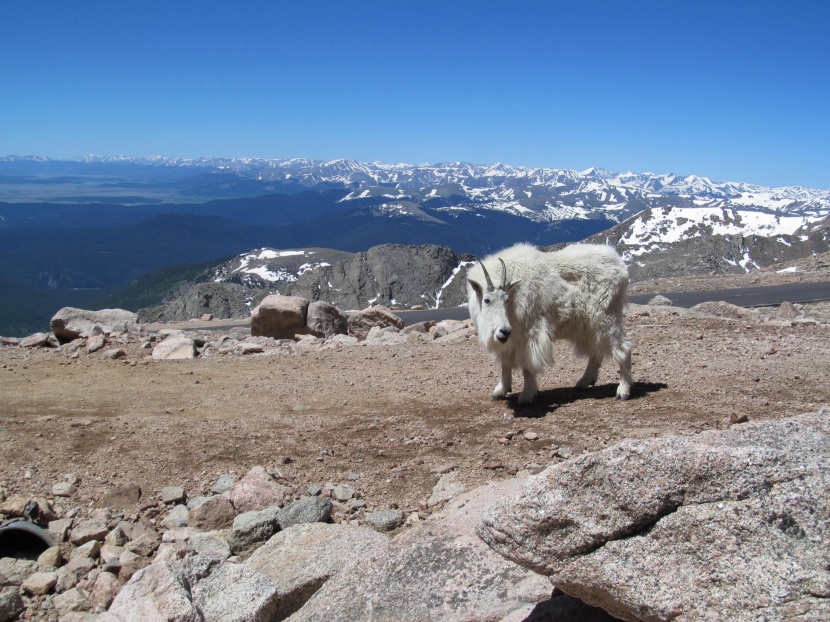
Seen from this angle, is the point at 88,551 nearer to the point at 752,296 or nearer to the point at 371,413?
the point at 371,413

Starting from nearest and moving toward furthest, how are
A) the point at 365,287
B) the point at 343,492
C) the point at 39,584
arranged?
the point at 39,584 < the point at 343,492 < the point at 365,287

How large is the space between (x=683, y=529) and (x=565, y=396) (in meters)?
6.85

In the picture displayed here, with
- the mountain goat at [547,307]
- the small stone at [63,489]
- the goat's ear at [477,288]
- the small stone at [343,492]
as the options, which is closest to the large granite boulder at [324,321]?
the mountain goat at [547,307]

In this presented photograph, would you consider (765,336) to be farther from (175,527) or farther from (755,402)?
(175,527)

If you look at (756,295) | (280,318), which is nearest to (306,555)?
(280,318)

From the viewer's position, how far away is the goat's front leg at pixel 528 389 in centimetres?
951

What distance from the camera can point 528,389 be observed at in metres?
9.55

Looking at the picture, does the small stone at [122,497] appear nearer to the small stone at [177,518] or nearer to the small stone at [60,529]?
the small stone at [60,529]

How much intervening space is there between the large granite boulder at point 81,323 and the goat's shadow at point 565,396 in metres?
13.2

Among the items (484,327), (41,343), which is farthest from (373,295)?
(484,327)

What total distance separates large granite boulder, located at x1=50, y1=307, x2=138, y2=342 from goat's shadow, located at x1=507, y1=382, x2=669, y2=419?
13.2 m

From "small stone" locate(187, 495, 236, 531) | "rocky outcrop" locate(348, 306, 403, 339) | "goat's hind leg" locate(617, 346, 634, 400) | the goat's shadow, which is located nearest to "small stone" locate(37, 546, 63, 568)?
"small stone" locate(187, 495, 236, 531)

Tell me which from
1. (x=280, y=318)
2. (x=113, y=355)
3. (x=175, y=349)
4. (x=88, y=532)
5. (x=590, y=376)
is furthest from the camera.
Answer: (x=280, y=318)

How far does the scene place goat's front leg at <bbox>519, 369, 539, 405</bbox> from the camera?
951 centimetres
